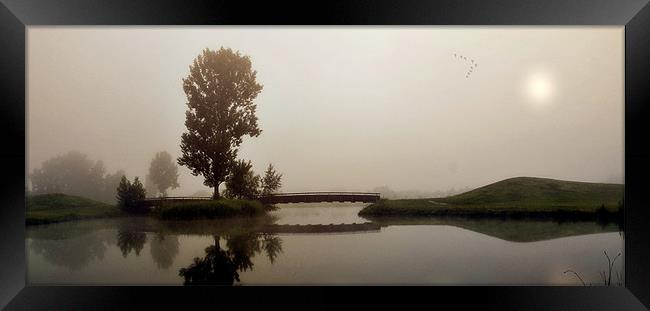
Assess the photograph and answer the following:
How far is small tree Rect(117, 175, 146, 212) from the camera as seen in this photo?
3.87 metres

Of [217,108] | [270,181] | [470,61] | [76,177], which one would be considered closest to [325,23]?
[217,108]

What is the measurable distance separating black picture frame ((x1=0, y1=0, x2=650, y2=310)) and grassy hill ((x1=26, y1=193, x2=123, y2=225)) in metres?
0.09

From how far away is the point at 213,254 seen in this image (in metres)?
3.88

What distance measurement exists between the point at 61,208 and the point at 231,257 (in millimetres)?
1499

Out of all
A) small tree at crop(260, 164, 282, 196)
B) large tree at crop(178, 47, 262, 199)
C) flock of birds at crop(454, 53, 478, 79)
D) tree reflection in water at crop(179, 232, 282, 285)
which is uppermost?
flock of birds at crop(454, 53, 478, 79)

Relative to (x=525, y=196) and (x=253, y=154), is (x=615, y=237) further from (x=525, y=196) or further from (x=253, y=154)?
(x=253, y=154)

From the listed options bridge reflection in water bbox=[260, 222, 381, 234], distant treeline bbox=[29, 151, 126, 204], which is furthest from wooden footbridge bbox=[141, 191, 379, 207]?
distant treeline bbox=[29, 151, 126, 204]

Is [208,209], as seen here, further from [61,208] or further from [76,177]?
[61,208]

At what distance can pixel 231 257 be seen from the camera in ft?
12.8

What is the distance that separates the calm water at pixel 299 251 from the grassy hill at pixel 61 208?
69mm

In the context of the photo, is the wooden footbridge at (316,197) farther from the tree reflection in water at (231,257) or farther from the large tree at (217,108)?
the large tree at (217,108)

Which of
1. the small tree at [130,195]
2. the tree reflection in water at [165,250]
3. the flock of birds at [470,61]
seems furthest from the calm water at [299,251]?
the flock of birds at [470,61]

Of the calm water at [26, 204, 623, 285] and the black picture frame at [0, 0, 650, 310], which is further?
the calm water at [26, 204, 623, 285]

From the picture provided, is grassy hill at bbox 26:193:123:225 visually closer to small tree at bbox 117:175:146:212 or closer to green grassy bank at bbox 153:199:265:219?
small tree at bbox 117:175:146:212
